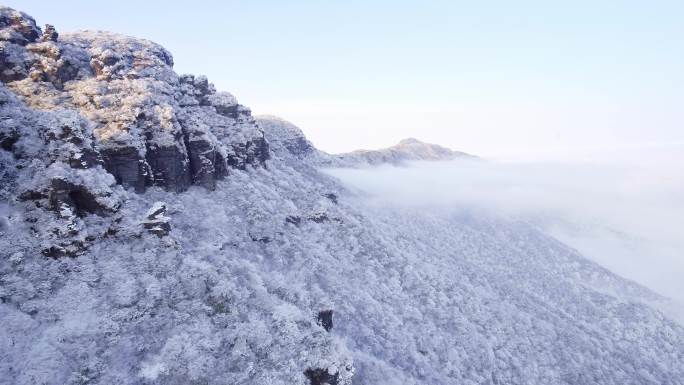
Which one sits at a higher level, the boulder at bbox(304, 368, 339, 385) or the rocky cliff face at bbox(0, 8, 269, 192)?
the rocky cliff face at bbox(0, 8, 269, 192)

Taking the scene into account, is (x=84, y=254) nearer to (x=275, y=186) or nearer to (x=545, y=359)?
(x=275, y=186)

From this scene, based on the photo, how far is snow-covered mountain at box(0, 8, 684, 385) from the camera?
25734 mm

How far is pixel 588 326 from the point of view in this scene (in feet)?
242

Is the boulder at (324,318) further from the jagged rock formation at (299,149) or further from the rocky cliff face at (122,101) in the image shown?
the jagged rock formation at (299,149)

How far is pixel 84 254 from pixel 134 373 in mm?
10248

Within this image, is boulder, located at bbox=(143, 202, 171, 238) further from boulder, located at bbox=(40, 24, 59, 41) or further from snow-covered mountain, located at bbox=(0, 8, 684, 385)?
boulder, located at bbox=(40, 24, 59, 41)

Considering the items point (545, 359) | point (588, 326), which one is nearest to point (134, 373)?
point (545, 359)

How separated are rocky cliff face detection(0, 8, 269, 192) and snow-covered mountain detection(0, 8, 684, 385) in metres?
0.23

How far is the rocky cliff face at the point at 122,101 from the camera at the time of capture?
136 ft

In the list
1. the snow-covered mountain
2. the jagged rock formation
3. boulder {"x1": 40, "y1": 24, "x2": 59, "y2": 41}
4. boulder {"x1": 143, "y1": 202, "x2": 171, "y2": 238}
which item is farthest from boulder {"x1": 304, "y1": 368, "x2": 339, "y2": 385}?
the jagged rock formation

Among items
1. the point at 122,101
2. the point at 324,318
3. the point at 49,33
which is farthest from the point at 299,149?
the point at 324,318

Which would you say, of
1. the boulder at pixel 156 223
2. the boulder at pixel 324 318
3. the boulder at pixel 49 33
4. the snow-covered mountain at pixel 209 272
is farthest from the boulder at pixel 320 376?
the boulder at pixel 49 33

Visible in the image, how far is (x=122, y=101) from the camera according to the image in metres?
Result: 46.3

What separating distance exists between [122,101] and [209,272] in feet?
89.0
